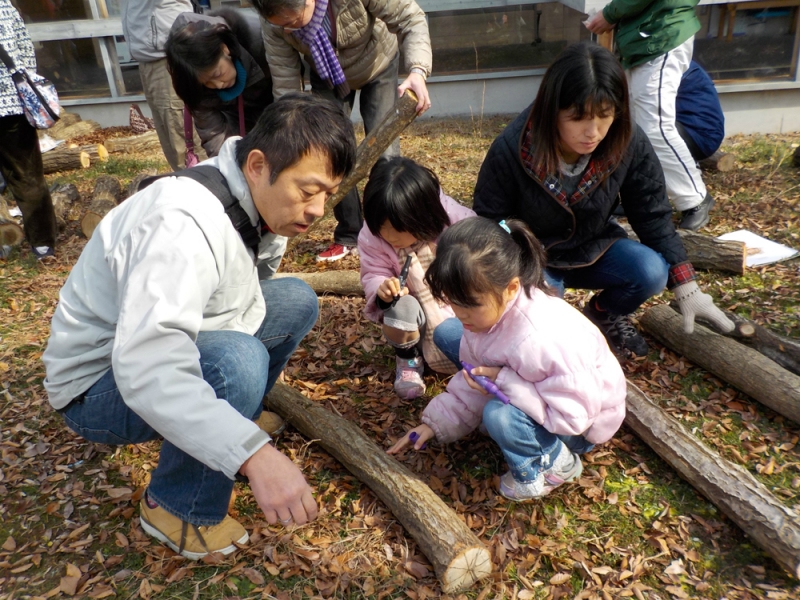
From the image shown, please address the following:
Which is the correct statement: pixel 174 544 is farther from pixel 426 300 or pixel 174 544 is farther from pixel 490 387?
pixel 426 300

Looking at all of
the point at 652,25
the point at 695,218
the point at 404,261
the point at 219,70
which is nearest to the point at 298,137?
the point at 404,261

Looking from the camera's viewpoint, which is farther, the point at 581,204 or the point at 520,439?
the point at 581,204

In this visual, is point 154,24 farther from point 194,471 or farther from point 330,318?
point 194,471

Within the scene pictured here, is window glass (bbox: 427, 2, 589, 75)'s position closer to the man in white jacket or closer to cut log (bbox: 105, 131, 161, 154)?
cut log (bbox: 105, 131, 161, 154)

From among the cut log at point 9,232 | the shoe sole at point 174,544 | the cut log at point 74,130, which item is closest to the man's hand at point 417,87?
the shoe sole at point 174,544

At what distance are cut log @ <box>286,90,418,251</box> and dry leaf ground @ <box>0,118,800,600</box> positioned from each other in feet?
3.55

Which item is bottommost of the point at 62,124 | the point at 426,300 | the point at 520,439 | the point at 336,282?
the point at 336,282

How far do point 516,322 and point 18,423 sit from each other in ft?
8.23

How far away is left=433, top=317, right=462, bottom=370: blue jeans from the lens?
2.83 meters

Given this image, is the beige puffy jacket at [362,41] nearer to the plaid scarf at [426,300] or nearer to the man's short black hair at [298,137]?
the plaid scarf at [426,300]

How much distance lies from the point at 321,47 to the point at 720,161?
3.80 m

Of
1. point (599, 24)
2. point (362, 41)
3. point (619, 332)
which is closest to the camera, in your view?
point (619, 332)

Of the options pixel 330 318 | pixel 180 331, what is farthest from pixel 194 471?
pixel 330 318

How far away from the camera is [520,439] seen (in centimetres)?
219
